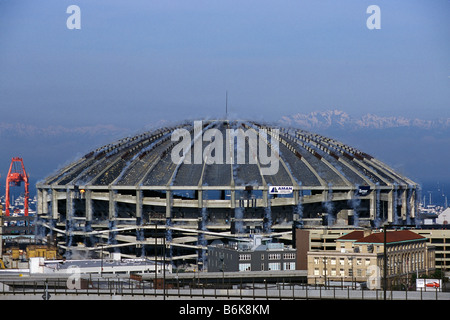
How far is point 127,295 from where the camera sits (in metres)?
89.4

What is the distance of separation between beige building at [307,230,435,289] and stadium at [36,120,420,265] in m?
18.6

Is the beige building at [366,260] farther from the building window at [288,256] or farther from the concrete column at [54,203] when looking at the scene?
the concrete column at [54,203]

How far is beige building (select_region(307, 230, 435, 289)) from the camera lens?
114m

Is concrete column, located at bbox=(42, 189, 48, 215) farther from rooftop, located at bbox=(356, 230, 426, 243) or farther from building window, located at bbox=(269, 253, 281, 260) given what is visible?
rooftop, located at bbox=(356, 230, 426, 243)

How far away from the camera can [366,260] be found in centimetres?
11469

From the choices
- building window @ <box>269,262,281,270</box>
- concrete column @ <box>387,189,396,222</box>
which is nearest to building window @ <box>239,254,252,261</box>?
building window @ <box>269,262,281,270</box>

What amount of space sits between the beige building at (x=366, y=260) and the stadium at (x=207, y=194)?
18.6m

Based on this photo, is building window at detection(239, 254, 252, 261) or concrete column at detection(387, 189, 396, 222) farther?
concrete column at detection(387, 189, 396, 222)

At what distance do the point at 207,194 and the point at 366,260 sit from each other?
1586 inches

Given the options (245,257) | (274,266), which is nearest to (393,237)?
(274,266)

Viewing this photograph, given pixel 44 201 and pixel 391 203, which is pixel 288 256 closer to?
pixel 391 203

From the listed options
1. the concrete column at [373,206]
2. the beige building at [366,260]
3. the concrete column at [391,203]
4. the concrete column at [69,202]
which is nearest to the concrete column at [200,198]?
the concrete column at [69,202]

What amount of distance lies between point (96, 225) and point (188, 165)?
13807mm

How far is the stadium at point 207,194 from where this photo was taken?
142375 mm
